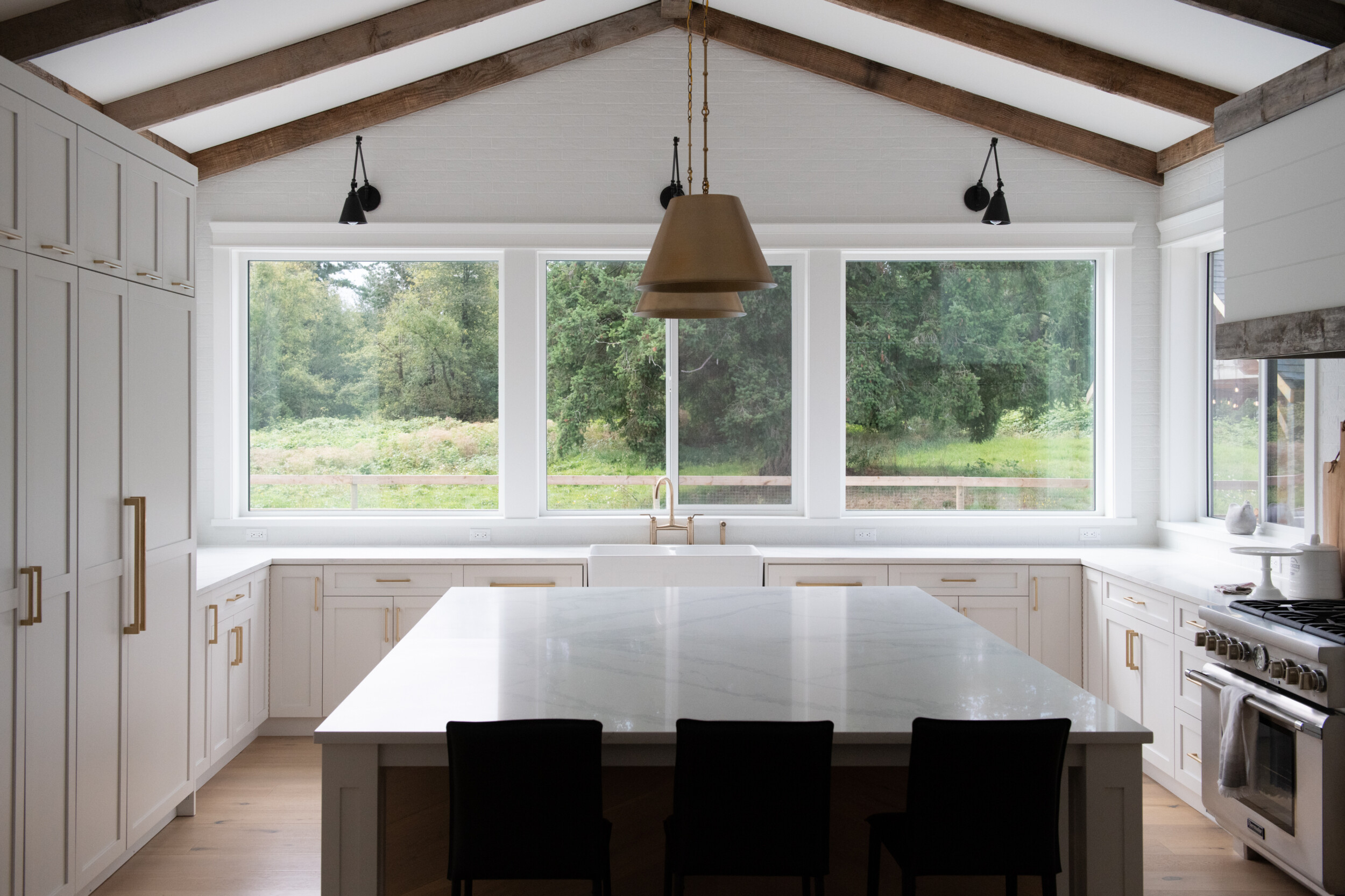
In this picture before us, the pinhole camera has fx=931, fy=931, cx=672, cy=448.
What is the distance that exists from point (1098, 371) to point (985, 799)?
3843 mm

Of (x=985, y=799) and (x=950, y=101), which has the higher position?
(x=950, y=101)

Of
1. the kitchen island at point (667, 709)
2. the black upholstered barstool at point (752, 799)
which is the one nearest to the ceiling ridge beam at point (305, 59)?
the kitchen island at point (667, 709)

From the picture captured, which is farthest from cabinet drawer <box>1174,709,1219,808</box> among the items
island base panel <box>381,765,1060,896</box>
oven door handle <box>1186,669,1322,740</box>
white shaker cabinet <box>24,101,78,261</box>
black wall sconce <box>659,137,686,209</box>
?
white shaker cabinet <box>24,101,78,261</box>

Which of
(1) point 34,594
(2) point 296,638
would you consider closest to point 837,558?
(2) point 296,638

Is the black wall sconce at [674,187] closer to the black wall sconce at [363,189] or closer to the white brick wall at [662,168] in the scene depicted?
the white brick wall at [662,168]

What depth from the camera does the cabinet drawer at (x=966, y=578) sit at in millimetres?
4430

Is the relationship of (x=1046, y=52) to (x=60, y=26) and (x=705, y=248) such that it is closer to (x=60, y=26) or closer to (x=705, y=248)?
(x=705, y=248)

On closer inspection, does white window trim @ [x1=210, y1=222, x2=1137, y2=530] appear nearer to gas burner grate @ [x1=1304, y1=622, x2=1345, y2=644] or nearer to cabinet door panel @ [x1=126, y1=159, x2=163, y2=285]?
cabinet door panel @ [x1=126, y1=159, x2=163, y2=285]

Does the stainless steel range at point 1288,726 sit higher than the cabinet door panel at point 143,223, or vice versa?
the cabinet door panel at point 143,223

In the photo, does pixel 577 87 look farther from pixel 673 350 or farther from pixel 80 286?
pixel 80 286

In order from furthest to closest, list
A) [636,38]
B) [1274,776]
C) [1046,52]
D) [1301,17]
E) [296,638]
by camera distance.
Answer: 1. [636,38]
2. [296,638]
3. [1046,52]
4. [1301,17]
5. [1274,776]

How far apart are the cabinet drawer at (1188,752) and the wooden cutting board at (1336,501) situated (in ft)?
2.57

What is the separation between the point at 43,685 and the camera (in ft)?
8.61

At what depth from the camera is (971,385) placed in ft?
16.7
